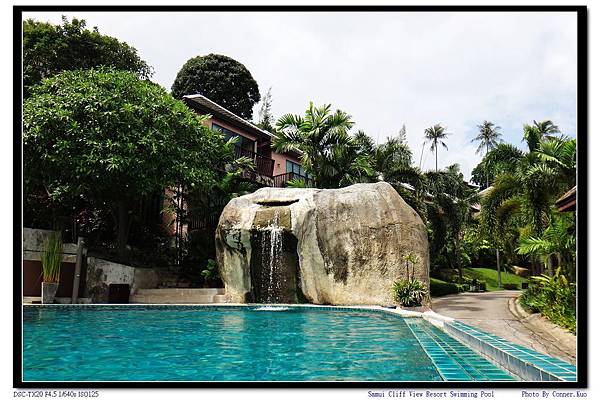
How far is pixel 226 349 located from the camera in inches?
247

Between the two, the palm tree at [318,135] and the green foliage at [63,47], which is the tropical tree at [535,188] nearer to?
the palm tree at [318,135]

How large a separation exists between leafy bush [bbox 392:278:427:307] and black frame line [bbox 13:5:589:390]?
8.28 metres

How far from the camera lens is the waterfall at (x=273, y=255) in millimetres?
14875

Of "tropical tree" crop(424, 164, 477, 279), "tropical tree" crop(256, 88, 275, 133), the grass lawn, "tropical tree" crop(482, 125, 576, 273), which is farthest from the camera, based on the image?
"tropical tree" crop(256, 88, 275, 133)

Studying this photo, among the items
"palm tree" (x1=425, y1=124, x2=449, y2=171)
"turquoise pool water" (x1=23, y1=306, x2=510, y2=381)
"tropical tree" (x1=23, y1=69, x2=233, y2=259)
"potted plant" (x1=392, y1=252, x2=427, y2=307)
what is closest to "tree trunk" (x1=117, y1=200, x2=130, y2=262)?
"tropical tree" (x1=23, y1=69, x2=233, y2=259)

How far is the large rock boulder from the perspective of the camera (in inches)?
543

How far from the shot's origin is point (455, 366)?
4.82 meters

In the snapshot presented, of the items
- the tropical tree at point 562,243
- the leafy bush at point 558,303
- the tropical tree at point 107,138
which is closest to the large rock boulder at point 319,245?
the tropical tree at point 107,138

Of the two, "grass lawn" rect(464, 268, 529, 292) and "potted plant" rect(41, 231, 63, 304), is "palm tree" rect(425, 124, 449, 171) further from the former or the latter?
"potted plant" rect(41, 231, 63, 304)

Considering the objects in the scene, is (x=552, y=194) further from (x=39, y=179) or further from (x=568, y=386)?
(x=39, y=179)

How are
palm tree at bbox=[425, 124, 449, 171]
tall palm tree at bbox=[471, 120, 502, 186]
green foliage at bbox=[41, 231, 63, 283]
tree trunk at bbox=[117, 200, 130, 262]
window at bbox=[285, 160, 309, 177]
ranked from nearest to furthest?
green foliage at bbox=[41, 231, 63, 283] < tree trunk at bbox=[117, 200, 130, 262] < window at bbox=[285, 160, 309, 177] < palm tree at bbox=[425, 124, 449, 171] < tall palm tree at bbox=[471, 120, 502, 186]

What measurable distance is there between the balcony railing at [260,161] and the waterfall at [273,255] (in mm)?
10798

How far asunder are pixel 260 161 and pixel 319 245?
12666 millimetres

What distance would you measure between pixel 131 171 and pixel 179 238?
17.2 feet
